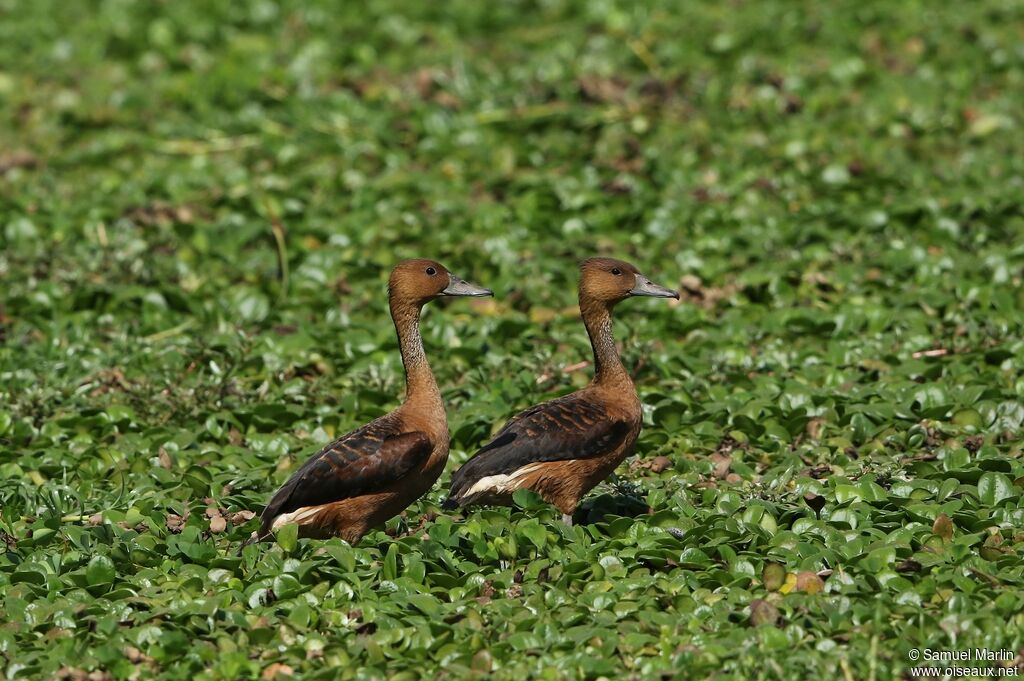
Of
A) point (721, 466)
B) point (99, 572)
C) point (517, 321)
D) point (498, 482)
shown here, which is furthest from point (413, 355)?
point (517, 321)

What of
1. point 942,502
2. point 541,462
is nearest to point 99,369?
point 541,462

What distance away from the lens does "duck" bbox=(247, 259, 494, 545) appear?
6.97 meters

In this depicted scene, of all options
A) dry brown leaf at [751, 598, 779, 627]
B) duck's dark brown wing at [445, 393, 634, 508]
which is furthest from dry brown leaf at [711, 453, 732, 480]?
dry brown leaf at [751, 598, 779, 627]

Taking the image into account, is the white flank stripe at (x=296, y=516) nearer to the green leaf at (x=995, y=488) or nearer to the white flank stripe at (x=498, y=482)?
the white flank stripe at (x=498, y=482)

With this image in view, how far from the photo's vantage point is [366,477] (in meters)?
6.96

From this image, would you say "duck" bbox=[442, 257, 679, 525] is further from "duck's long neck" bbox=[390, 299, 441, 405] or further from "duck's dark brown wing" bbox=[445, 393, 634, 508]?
"duck's long neck" bbox=[390, 299, 441, 405]

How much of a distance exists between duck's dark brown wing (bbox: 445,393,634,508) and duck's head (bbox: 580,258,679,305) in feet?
2.46

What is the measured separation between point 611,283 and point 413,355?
1.16m

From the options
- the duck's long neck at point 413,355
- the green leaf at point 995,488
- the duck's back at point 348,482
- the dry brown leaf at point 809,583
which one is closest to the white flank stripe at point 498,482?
the duck's back at point 348,482

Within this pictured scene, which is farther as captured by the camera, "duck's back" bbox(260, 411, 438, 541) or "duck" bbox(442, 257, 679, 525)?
"duck" bbox(442, 257, 679, 525)

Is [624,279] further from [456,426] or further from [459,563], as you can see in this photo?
[459,563]

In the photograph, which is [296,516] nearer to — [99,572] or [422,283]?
[99,572]

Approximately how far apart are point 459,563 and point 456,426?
1.86 m

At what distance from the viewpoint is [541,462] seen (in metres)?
7.23
